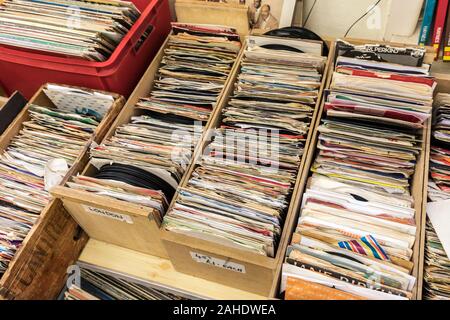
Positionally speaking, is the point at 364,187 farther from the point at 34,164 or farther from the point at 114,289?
the point at 34,164

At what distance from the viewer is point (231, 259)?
3.37 ft

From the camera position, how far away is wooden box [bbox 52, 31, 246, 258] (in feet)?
3.42

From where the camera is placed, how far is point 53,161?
50.2 inches

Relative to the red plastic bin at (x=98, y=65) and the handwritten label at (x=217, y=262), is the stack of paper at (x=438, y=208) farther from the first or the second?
the red plastic bin at (x=98, y=65)

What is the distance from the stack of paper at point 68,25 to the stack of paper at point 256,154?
487mm

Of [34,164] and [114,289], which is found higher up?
[34,164]

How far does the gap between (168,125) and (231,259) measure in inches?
20.1

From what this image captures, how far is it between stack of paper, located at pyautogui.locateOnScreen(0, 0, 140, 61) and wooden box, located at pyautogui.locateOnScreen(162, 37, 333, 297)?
1.75 ft

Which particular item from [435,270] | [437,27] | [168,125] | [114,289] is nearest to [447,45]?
[437,27]

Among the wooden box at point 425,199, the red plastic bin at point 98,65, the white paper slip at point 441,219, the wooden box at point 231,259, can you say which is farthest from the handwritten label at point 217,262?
the red plastic bin at point 98,65

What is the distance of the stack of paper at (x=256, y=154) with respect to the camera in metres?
1.02

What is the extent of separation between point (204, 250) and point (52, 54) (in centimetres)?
93

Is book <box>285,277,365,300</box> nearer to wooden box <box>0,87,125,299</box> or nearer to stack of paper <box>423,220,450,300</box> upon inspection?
stack of paper <box>423,220,450,300</box>
